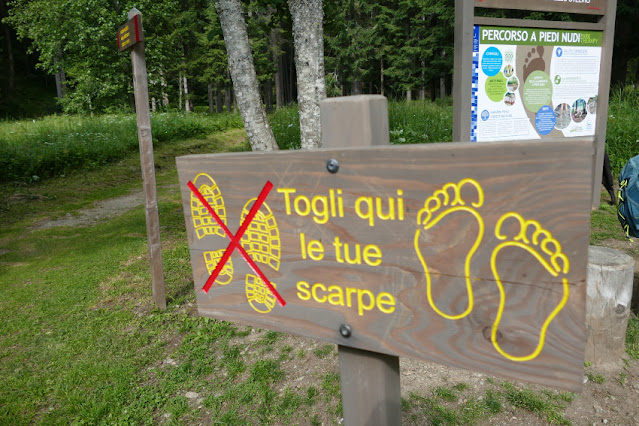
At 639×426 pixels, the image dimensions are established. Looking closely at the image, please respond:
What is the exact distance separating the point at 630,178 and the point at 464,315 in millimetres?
2400

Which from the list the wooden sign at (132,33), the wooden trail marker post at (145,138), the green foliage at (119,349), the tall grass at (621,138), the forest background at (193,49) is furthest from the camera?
the forest background at (193,49)

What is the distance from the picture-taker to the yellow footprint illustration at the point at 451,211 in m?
0.82

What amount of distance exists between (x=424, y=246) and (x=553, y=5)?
179 inches

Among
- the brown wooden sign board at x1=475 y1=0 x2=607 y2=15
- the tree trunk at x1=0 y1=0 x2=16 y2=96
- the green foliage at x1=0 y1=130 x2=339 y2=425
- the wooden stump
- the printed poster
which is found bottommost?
the green foliage at x1=0 y1=130 x2=339 y2=425

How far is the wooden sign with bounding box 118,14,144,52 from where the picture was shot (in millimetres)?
3482

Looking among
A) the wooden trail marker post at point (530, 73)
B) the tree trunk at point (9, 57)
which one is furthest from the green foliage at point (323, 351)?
the tree trunk at point (9, 57)

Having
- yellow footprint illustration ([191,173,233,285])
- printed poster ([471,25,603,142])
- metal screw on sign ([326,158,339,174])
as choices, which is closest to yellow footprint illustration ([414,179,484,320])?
metal screw on sign ([326,158,339,174])

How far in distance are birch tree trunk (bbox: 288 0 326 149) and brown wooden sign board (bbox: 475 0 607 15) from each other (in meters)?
1.48

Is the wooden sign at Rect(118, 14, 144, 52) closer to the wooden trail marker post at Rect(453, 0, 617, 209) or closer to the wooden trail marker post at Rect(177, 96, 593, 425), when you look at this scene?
the wooden trail marker post at Rect(453, 0, 617, 209)

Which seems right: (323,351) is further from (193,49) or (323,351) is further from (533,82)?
(193,49)

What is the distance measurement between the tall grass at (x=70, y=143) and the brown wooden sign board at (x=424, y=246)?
9490 mm

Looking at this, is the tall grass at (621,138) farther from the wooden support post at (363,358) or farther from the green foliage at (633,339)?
the wooden support post at (363,358)

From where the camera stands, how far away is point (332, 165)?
942 mm

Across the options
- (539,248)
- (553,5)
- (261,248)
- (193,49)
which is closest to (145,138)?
(261,248)
